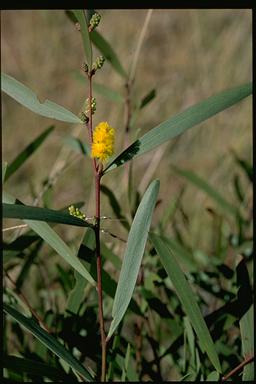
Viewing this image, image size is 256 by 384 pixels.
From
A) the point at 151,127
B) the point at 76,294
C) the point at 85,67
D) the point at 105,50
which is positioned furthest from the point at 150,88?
the point at 85,67

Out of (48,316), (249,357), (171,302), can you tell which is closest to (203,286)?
(171,302)

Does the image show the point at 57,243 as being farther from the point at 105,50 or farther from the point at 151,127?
the point at 151,127

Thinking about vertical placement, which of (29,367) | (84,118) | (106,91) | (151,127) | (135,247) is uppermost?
(151,127)

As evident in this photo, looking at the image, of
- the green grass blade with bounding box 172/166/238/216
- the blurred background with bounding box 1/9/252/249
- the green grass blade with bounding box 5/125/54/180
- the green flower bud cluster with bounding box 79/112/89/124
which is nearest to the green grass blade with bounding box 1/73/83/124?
the green flower bud cluster with bounding box 79/112/89/124

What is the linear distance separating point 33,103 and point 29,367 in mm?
262

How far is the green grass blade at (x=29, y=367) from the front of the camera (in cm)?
63

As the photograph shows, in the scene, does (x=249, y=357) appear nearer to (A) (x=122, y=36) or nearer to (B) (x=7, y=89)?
(B) (x=7, y=89)

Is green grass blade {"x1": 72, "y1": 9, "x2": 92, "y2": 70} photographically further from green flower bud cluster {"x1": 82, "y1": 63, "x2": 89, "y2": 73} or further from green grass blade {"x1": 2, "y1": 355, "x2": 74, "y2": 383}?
green grass blade {"x1": 2, "y1": 355, "x2": 74, "y2": 383}

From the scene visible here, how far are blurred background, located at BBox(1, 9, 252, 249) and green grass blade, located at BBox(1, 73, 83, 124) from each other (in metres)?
0.84

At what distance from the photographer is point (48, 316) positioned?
100 centimetres

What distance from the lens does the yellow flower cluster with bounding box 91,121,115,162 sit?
613mm

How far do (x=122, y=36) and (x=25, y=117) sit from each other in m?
0.61

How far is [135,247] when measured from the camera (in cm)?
64

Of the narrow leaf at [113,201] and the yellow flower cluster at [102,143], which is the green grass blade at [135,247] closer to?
the yellow flower cluster at [102,143]
